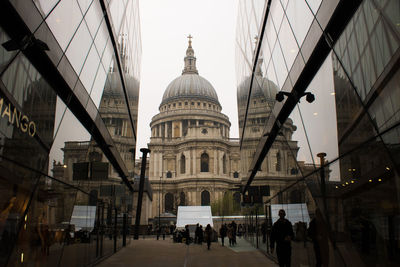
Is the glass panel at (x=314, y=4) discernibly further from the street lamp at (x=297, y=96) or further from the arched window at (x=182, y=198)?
the arched window at (x=182, y=198)

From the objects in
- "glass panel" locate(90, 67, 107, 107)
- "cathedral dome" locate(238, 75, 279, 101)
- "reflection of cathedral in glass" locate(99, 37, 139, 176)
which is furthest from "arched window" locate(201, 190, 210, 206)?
"glass panel" locate(90, 67, 107, 107)

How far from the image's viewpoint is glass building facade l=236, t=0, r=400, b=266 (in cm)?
447

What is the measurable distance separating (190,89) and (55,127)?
103m

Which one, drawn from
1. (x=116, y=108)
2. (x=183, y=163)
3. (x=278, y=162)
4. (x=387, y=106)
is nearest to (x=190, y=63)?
(x=183, y=163)

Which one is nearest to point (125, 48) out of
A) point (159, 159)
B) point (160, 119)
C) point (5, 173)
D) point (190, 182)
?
point (5, 173)

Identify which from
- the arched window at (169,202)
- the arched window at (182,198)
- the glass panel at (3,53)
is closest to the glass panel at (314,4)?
the glass panel at (3,53)

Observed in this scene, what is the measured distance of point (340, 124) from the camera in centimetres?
629

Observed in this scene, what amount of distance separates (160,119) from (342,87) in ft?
318

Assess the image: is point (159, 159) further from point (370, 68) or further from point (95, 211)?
point (370, 68)

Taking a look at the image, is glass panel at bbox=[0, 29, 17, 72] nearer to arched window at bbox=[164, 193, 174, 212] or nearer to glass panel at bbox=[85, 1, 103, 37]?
glass panel at bbox=[85, 1, 103, 37]

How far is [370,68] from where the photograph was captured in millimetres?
4891

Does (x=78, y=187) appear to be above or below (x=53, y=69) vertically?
below

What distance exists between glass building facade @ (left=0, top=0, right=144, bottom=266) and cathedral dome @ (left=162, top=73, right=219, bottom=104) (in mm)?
94237

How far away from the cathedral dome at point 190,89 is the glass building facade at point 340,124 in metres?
97.0
